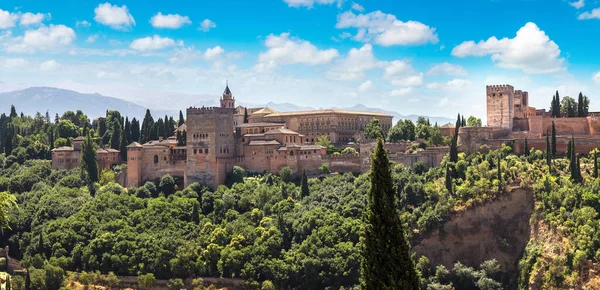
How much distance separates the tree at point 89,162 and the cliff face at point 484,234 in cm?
3040

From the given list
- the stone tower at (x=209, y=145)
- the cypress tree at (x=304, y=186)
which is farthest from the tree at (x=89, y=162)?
the cypress tree at (x=304, y=186)

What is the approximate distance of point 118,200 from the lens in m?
60.2

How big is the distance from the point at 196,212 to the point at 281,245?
341 inches

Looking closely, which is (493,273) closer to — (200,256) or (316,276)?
(316,276)

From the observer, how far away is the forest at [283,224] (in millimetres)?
47625

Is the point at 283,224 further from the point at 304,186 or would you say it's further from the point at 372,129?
the point at 372,129

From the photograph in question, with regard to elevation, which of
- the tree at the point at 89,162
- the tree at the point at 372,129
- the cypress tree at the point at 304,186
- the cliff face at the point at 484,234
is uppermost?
the tree at the point at 372,129

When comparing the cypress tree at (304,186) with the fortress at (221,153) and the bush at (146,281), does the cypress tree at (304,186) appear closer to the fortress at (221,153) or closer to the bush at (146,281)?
the fortress at (221,153)

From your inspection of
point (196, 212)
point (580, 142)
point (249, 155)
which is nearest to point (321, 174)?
point (249, 155)

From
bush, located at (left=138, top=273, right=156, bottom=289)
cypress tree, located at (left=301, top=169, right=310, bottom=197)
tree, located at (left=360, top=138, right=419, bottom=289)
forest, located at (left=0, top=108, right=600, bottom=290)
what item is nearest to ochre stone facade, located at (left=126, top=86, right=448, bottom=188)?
forest, located at (left=0, top=108, right=600, bottom=290)

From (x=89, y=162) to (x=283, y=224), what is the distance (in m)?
22.0

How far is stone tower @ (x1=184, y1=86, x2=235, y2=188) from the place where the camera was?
6272 cm

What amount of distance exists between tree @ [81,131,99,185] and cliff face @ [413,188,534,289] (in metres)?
30.4

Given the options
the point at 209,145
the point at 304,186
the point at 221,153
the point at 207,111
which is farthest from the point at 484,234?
the point at 207,111
